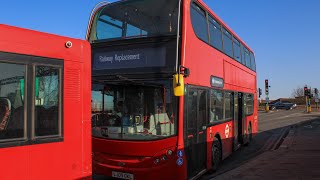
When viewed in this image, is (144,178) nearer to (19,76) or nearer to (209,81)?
(209,81)

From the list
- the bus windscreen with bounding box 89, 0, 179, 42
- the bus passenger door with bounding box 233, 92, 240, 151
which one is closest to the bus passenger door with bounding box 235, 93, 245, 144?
the bus passenger door with bounding box 233, 92, 240, 151

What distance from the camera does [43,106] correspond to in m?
4.56

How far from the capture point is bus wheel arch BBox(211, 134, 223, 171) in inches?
412

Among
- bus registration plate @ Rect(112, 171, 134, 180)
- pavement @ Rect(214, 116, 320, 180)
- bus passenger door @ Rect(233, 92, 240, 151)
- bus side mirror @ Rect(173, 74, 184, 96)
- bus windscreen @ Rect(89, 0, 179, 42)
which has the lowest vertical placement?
pavement @ Rect(214, 116, 320, 180)

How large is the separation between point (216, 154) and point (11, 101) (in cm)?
744

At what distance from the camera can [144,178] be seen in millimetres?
8000

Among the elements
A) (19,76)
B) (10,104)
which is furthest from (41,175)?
(19,76)

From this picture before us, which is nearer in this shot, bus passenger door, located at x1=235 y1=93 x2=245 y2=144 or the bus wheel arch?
the bus wheel arch

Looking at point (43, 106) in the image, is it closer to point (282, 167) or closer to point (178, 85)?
point (178, 85)

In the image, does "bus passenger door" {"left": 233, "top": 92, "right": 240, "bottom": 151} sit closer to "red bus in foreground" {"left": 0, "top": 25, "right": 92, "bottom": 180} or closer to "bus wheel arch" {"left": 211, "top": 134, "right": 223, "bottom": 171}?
"bus wheel arch" {"left": 211, "top": 134, "right": 223, "bottom": 171}

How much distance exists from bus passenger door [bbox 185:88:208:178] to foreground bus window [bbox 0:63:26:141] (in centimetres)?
454

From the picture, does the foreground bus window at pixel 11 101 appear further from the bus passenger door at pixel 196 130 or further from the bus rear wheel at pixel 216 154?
the bus rear wheel at pixel 216 154

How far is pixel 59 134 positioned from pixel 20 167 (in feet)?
2.07

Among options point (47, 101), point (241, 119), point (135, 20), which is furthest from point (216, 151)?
point (47, 101)
